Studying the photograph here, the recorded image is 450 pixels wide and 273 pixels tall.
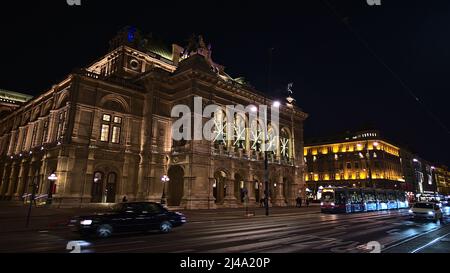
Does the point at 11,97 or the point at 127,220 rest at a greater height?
the point at 11,97

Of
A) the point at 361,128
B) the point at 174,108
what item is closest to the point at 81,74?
the point at 174,108

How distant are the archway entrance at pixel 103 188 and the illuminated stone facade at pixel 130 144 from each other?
0.11 m

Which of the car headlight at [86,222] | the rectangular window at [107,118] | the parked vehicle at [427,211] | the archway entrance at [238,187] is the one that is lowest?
the car headlight at [86,222]

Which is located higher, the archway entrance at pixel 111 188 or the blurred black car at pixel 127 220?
the archway entrance at pixel 111 188

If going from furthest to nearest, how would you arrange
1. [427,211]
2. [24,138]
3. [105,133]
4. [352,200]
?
[24,138] < [105,133] < [352,200] < [427,211]

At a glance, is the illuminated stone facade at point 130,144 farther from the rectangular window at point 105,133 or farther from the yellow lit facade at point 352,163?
the yellow lit facade at point 352,163

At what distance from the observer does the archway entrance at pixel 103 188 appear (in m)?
33.2

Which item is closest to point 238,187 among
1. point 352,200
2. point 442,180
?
point 352,200

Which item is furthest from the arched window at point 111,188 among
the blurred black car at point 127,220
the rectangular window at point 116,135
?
the blurred black car at point 127,220

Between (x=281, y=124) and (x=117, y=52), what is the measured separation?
93.5ft

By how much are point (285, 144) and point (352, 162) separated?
41.3 metres

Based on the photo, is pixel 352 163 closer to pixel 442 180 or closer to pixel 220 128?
pixel 220 128

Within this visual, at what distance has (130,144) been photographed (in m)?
36.2

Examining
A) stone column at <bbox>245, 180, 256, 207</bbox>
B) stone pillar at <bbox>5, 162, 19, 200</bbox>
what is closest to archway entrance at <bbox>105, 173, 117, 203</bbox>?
stone column at <bbox>245, 180, 256, 207</bbox>
